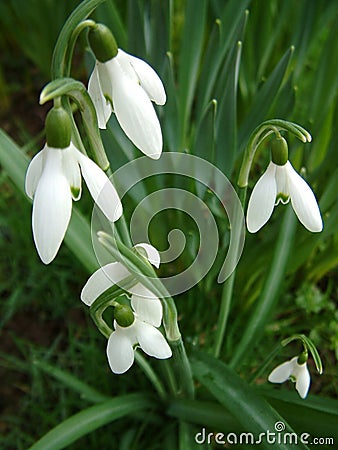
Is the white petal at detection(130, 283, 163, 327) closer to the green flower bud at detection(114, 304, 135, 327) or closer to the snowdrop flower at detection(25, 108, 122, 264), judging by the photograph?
the green flower bud at detection(114, 304, 135, 327)

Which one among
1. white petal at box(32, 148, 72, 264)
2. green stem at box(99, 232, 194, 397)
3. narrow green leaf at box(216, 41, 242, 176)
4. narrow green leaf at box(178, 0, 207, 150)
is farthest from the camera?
narrow green leaf at box(178, 0, 207, 150)

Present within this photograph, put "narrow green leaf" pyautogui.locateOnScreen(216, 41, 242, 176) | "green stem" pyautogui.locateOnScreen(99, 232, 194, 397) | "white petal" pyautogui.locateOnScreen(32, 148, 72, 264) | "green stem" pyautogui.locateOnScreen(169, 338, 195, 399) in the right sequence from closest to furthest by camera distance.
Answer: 1. "white petal" pyautogui.locateOnScreen(32, 148, 72, 264)
2. "green stem" pyautogui.locateOnScreen(99, 232, 194, 397)
3. "green stem" pyautogui.locateOnScreen(169, 338, 195, 399)
4. "narrow green leaf" pyautogui.locateOnScreen(216, 41, 242, 176)

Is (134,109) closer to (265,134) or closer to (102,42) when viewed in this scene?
(102,42)

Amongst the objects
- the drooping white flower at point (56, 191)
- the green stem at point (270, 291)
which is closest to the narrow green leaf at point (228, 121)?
the green stem at point (270, 291)

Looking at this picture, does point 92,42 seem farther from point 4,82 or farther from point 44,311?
point 4,82

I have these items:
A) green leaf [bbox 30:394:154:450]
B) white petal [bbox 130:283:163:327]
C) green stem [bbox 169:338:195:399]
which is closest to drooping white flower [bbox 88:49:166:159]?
white petal [bbox 130:283:163:327]

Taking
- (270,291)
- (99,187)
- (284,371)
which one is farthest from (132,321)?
(270,291)
